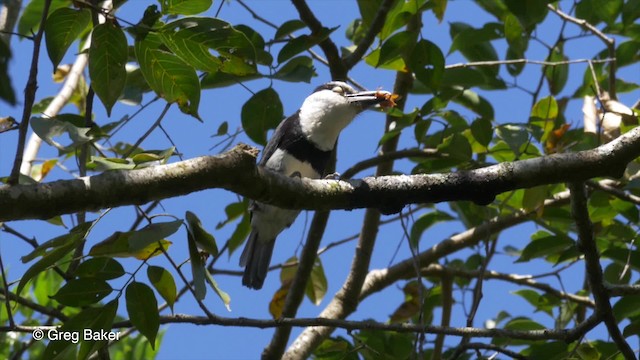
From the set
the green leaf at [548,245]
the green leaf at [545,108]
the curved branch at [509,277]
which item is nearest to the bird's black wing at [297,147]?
the curved branch at [509,277]

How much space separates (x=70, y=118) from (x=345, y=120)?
6.15 feet

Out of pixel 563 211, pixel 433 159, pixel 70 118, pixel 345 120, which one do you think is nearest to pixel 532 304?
pixel 563 211

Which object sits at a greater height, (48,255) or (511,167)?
(511,167)

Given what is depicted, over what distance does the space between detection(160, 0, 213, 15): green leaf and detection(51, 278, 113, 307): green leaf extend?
79 cm

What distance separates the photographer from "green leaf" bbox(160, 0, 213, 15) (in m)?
2.40

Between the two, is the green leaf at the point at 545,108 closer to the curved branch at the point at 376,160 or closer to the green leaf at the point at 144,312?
the curved branch at the point at 376,160

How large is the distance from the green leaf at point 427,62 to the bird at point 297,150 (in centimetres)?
69

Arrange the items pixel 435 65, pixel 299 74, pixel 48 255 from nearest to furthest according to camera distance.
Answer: pixel 48 255
pixel 299 74
pixel 435 65

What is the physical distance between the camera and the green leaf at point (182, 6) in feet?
7.88

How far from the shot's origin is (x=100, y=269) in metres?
2.51

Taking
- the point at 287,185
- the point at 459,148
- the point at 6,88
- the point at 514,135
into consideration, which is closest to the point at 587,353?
the point at 514,135

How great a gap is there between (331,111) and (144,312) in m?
2.25

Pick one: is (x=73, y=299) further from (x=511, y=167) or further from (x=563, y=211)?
(x=563, y=211)

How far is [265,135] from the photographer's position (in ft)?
11.5
